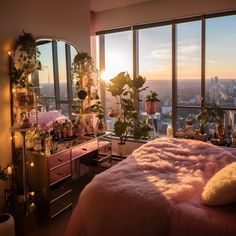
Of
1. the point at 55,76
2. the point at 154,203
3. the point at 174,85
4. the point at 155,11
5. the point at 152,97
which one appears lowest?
the point at 154,203

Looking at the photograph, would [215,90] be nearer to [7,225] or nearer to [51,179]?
[51,179]

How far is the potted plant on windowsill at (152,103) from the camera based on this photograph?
410 cm

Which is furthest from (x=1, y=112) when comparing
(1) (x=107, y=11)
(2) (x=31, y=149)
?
(1) (x=107, y=11)

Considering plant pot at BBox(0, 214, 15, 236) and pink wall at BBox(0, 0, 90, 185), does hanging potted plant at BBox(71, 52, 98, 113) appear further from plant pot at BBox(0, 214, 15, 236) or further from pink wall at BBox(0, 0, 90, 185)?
plant pot at BBox(0, 214, 15, 236)

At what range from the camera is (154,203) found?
5.54ft

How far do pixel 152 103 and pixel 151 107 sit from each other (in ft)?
0.22

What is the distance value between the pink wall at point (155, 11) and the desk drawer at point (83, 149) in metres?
2.13

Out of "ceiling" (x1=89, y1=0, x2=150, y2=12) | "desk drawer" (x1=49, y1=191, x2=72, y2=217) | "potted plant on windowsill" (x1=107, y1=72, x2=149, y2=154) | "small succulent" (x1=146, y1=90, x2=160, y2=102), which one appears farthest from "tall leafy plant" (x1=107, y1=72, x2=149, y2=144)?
"desk drawer" (x1=49, y1=191, x2=72, y2=217)

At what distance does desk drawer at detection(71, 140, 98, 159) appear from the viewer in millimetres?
3144

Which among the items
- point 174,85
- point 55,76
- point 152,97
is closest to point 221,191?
point 55,76

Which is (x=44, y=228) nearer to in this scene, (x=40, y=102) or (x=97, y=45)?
(x=40, y=102)

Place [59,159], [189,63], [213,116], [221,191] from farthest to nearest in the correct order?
[189,63]
[213,116]
[59,159]
[221,191]

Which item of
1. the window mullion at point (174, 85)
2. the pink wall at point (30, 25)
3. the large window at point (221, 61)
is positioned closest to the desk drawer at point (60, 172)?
the pink wall at point (30, 25)

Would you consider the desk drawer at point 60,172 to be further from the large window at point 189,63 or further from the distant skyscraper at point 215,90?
the distant skyscraper at point 215,90
